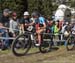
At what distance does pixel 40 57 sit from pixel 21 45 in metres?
0.73

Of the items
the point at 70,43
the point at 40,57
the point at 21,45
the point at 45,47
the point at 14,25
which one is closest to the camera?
the point at 40,57

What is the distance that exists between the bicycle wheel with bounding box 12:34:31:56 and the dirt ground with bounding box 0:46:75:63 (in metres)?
0.18

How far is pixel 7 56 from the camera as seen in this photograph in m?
11.5

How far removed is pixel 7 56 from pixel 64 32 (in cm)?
406

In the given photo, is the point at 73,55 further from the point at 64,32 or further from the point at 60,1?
the point at 60,1

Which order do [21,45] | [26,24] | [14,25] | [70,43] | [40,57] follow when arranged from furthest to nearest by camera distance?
1. [70,43]
2. [14,25]
3. [26,24]
4. [21,45]
5. [40,57]

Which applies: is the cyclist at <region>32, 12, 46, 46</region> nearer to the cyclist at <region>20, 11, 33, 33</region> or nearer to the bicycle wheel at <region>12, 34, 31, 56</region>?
the cyclist at <region>20, 11, 33, 33</region>

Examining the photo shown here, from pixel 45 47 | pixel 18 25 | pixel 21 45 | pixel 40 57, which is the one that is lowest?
pixel 40 57

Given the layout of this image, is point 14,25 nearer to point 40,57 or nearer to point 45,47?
point 45,47

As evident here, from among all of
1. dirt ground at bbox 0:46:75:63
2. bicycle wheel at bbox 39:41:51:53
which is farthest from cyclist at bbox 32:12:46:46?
dirt ground at bbox 0:46:75:63

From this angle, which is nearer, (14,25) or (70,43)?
(14,25)

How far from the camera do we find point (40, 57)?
11.6 m

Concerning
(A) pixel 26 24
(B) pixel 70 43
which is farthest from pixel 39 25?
(B) pixel 70 43

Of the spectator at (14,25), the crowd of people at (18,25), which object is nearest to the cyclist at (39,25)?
the crowd of people at (18,25)
